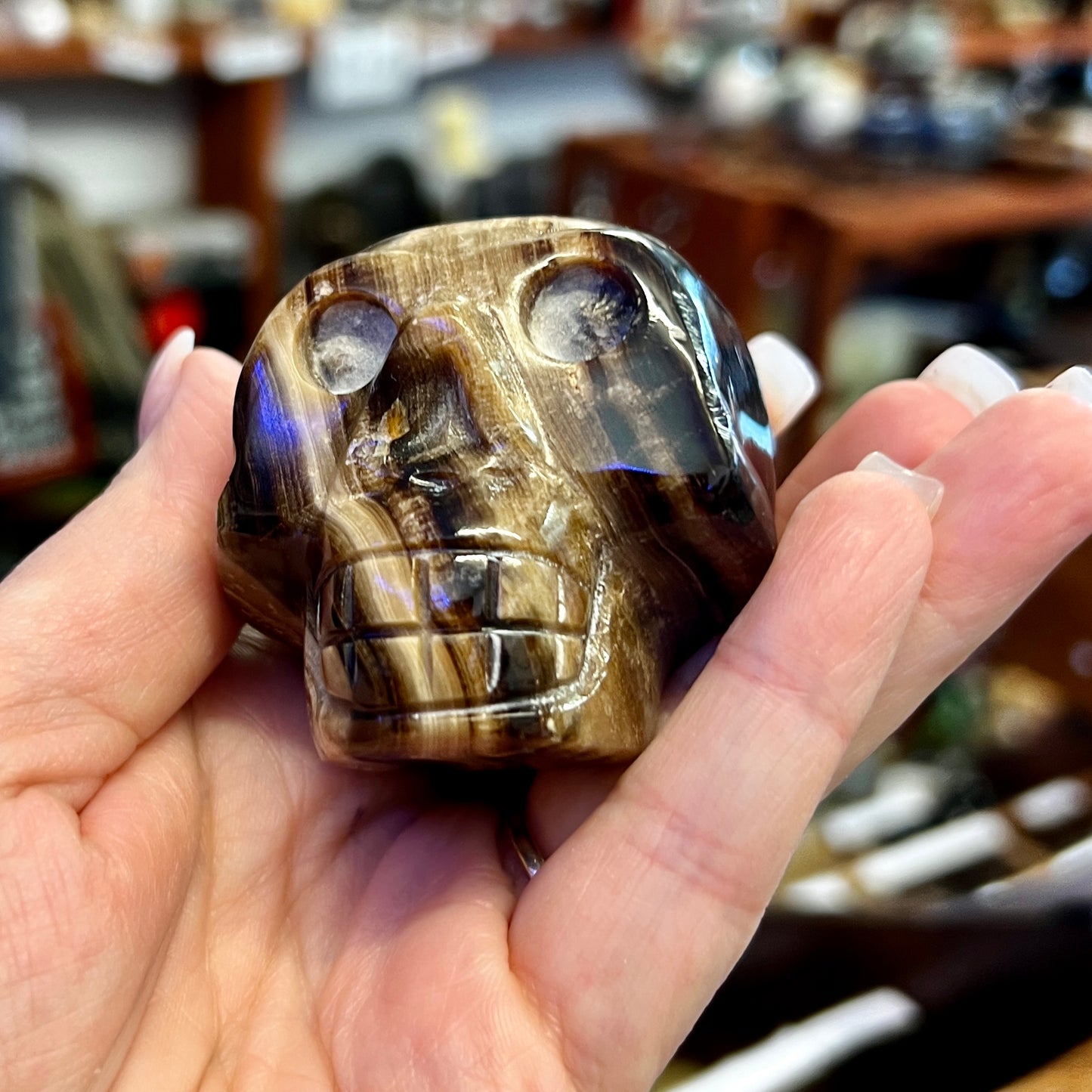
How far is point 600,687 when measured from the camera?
24.6 inches

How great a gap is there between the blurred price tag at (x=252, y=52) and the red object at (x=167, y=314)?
0.33 m

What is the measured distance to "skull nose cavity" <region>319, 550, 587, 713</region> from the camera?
585 millimetres

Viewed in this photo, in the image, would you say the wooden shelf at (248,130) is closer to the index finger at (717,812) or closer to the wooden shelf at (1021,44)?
the wooden shelf at (1021,44)

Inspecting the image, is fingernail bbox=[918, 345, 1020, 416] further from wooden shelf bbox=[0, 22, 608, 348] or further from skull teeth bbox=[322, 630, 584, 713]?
wooden shelf bbox=[0, 22, 608, 348]

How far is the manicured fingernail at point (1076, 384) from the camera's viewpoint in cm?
72

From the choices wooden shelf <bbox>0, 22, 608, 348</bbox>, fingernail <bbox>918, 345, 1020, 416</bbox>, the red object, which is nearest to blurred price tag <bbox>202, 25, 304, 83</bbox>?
wooden shelf <bbox>0, 22, 608, 348</bbox>

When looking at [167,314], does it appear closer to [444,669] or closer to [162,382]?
[162,382]

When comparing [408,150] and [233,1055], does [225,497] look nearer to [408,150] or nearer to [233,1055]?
[233,1055]

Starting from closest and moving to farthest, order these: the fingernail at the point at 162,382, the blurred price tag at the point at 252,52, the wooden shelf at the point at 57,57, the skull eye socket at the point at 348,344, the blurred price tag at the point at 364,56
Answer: the skull eye socket at the point at 348,344
the fingernail at the point at 162,382
the wooden shelf at the point at 57,57
the blurred price tag at the point at 252,52
the blurred price tag at the point at 364,56

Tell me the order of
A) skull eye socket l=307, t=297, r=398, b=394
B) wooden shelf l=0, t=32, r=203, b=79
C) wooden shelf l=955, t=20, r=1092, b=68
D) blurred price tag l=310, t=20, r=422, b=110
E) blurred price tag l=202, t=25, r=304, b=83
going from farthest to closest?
wooden shelf l=955, t=20, r=1092, b=68 < blurred price tag l=310, t=20, r=422, b=110 < blurred price tag l=202, t=25, r=304, b=83 < wooden shelf l=0, t=32, r=203, b=79 < skull eye socket l=307, t=297, r=398, b=394

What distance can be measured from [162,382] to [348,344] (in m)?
0.22

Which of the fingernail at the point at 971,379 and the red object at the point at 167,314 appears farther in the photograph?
the red object at the point at 167,314

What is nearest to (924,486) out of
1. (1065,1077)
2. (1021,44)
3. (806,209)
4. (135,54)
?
(1065,1077)

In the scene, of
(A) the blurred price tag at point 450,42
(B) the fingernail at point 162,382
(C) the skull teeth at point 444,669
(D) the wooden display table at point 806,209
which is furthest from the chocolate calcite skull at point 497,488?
(A) the blurred price tag at point 450,42
